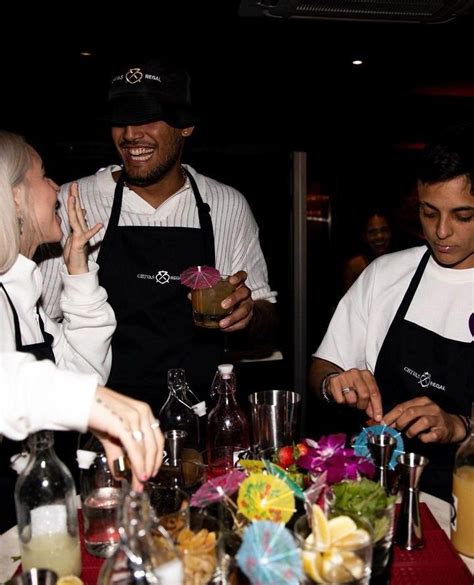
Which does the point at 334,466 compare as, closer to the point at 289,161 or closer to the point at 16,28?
the point at 16,28

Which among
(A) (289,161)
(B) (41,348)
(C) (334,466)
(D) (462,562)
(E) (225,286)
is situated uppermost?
(A) (289,161)

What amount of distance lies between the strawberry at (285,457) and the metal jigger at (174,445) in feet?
0.94

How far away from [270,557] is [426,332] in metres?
1.37

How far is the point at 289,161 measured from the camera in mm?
5305

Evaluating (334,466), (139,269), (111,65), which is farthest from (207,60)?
(334,466)

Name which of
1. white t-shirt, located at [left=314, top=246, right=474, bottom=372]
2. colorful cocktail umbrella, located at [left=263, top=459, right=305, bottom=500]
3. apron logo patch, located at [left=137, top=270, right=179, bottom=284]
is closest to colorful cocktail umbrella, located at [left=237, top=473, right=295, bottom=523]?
colorful cocktail umbrella, located at [left=263, top=459, right=305, bottom=500]

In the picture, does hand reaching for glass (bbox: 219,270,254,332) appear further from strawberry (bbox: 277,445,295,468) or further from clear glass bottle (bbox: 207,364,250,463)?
strawberry (bbox: 277,445,295,468)

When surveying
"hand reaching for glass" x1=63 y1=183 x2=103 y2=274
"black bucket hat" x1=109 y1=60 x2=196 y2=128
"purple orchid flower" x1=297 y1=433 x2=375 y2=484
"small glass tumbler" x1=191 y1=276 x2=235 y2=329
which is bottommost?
"purple orchid flower" x1=297 y1=433 x2=375 y2=484

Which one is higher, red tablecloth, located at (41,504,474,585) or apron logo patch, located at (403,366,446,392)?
apron logo patch, located at (403,366,446,392)

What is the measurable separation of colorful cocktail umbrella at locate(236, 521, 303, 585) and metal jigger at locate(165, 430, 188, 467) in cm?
65

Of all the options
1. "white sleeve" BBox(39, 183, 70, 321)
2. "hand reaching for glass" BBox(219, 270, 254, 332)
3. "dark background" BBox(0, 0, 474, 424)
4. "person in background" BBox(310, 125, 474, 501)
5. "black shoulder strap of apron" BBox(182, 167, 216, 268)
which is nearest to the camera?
"person in background" BBox(310, 125, 474, 501)

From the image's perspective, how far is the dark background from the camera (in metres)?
3.73

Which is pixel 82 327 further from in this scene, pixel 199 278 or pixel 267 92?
pixel 267 92

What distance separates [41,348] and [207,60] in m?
2.83
